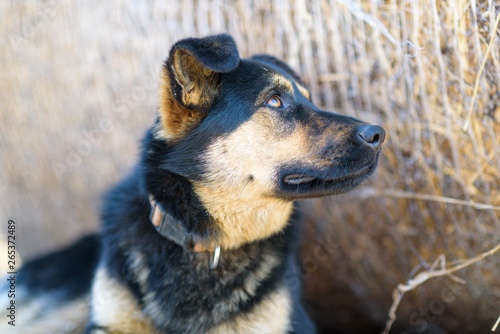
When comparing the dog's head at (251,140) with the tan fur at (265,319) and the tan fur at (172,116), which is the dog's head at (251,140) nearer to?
the tan fur at (172,116)

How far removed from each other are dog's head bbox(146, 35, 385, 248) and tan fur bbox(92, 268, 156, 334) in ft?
2.45

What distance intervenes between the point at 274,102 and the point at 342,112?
0.81 metres

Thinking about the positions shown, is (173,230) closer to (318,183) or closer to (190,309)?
(190,309)

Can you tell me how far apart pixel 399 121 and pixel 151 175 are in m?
1.61

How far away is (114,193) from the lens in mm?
3076

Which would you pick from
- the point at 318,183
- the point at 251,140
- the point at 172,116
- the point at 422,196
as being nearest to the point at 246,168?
the point at 251,140

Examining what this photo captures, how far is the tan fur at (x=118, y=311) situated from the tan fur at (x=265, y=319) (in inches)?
17.0

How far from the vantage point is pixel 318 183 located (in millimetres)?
2332

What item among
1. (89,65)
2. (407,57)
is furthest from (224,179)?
(89,65)

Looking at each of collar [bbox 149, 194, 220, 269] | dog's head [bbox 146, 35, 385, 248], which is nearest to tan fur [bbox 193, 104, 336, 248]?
dog's head [bbox 146, 35, 385, 248]

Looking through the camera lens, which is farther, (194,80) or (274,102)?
(274,102)

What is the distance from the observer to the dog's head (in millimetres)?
2258

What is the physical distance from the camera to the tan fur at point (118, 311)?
252 cm

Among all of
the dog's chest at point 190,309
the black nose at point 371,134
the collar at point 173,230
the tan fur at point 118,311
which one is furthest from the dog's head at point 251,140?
the tan fur at point 118,311
